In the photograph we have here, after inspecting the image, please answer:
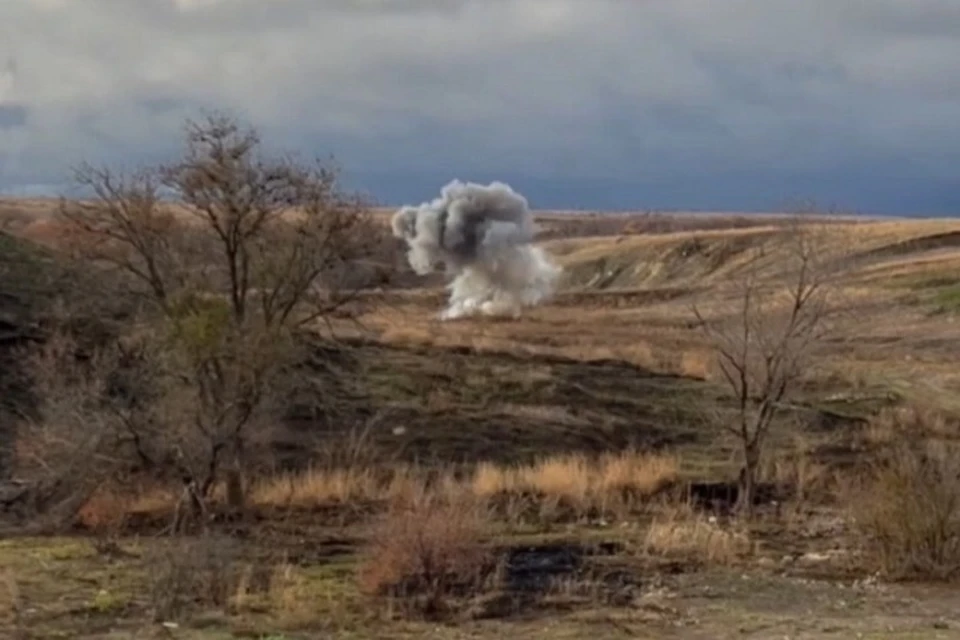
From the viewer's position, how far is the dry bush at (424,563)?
50.6 feet

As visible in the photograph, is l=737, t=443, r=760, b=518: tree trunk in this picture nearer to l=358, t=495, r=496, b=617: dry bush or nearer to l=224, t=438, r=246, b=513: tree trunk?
l=224, t=438, r=246, b=513: tree trunk

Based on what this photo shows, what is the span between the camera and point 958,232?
96.4 metres

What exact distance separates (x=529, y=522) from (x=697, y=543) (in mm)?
3114

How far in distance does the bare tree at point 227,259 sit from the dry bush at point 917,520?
331 inches

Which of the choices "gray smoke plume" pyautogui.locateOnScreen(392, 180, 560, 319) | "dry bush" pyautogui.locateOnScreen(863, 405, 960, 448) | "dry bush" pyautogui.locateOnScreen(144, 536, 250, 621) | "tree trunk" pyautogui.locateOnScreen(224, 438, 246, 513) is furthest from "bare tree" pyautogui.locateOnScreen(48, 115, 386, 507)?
"gray smoke plume" pyautogui.locateOnScreen(392, 180, 560, 319)

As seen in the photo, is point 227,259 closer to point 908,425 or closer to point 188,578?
point 188,578

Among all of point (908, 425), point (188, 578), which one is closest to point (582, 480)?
point (188, 578)

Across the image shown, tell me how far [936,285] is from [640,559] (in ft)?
182

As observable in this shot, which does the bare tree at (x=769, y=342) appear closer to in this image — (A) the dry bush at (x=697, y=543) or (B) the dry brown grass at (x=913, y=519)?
(A) the dry bush at (x=697, y=543)

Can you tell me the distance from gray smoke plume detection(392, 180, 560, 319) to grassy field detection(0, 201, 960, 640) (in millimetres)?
32499

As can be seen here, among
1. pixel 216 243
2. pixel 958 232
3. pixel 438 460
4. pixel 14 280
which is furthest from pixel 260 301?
pixel 958 232

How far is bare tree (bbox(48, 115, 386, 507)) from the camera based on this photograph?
851 inches

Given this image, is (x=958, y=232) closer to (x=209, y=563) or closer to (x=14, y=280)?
(x=14, y=280)

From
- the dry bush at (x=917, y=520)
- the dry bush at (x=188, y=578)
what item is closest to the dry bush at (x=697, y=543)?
the dry bush at (x=917, y=520)
